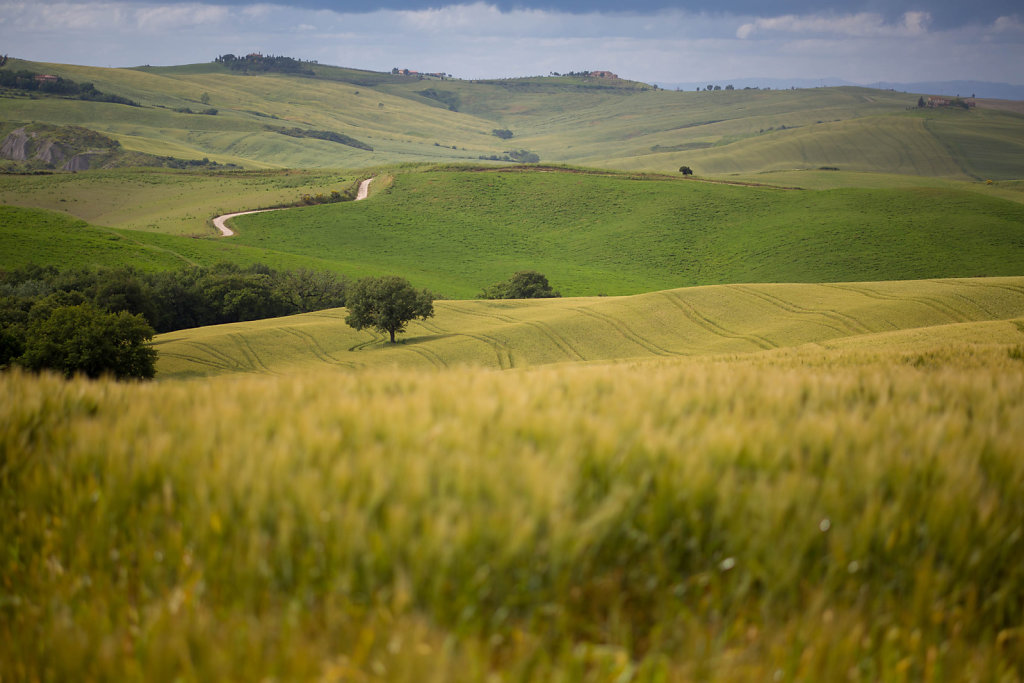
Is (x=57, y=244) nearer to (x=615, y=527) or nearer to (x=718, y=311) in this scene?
(x=718, y=311)

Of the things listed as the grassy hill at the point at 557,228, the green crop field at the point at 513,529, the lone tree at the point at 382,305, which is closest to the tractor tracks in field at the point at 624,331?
the lone tree at the point at 382,305

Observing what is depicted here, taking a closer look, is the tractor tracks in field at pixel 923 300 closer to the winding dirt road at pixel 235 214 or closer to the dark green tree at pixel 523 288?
the dark green tree at pixel 523 288

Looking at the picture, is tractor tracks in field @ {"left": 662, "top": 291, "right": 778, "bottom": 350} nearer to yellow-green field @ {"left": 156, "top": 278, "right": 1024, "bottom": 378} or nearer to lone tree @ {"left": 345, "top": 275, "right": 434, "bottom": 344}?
yellow-green field @ {"left": 156, "top": 278, "right": 1024, "bottom": 378}

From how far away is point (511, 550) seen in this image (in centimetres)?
235

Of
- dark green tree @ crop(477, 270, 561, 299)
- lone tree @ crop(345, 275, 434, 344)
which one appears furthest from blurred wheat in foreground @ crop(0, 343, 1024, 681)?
dark green tree @ crop(477, 270, 561, 299)

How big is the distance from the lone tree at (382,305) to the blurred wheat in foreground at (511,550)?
169ft

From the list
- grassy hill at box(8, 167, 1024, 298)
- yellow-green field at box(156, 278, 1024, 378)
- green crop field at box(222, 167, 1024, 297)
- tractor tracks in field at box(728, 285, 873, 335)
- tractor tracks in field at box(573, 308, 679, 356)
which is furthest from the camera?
green crop field at box(222, 167, 1024, 297)

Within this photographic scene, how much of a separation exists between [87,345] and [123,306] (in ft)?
81.8

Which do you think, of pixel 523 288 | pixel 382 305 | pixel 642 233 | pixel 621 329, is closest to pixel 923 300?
pixel 621 329

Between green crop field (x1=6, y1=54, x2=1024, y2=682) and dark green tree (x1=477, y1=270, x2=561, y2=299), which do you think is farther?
dark green tree (x1=477, y1=270, x2=561, y2=299)

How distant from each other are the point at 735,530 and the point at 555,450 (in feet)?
3.02

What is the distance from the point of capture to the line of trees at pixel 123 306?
3644 centimetres

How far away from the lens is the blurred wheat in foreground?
217cm

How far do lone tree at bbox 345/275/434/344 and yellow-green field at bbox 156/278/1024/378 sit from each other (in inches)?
69.7
